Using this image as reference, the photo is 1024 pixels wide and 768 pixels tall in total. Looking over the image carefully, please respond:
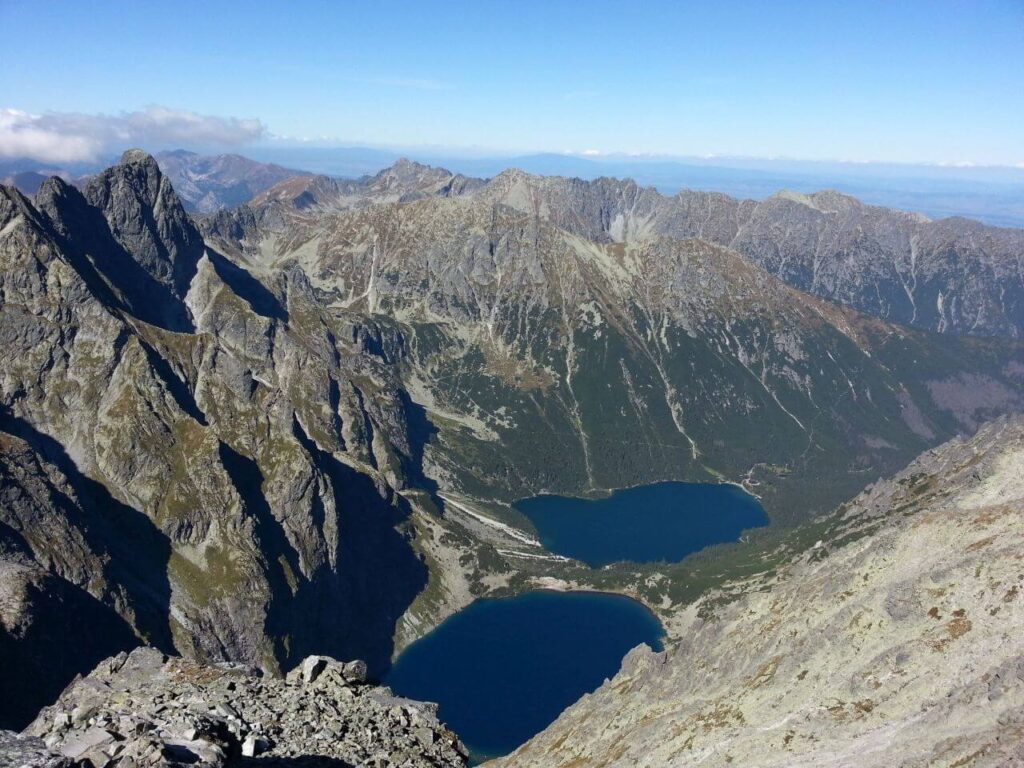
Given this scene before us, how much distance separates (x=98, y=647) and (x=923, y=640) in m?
142

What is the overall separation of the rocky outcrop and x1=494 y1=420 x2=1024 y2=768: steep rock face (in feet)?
87.1

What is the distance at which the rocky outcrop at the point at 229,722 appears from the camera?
115ft

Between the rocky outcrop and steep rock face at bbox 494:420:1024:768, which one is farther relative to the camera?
steep rock face at bbox 494:420:1024:768

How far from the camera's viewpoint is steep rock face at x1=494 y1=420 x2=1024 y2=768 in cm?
4906

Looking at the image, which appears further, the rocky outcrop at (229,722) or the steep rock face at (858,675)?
the steep rock face at (858,675)

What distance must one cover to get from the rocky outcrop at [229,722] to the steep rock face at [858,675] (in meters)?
26.5

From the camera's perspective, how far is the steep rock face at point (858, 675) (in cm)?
4906

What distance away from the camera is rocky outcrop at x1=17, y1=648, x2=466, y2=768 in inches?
1383

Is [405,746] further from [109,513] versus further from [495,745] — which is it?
[109,513]

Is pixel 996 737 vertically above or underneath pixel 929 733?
above

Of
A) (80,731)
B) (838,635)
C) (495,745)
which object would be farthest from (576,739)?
(495,745)

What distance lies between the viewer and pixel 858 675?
A: 6047 centimetres

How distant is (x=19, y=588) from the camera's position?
12812 centimetres

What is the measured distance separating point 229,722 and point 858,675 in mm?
49229
